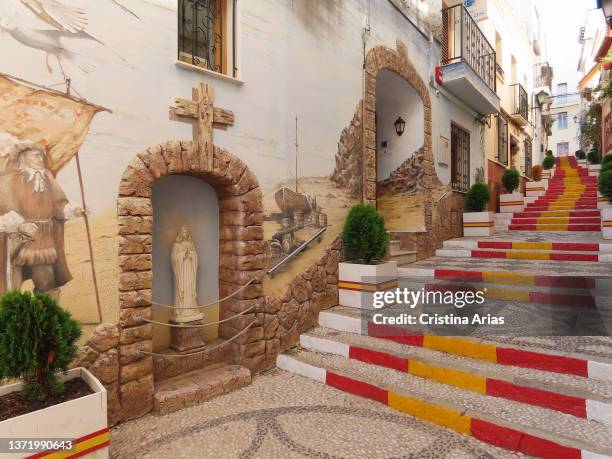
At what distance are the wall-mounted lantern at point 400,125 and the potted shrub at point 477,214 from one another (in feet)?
8.33

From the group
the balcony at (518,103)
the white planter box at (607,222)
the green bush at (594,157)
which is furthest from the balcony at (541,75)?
the white planter box at (607,222)

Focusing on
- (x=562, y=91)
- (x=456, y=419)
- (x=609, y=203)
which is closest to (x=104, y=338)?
(x=456, y=419)

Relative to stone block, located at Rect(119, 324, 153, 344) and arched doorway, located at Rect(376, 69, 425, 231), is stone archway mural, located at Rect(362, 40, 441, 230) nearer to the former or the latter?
arched doorway, located at Rect(376, 69, 425, 231)

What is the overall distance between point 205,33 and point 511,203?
9.45m

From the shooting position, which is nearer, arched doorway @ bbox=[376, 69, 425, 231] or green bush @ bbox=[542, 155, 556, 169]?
arched doorway @ bbox=[376, 69, 425, 231]

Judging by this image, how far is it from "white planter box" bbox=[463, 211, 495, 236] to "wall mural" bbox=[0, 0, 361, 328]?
22.9 feet

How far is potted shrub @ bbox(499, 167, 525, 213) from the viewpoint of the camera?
34.2 feet

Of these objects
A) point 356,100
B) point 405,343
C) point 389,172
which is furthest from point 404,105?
point 405,343

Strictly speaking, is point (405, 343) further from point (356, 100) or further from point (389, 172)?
point (389, 172)

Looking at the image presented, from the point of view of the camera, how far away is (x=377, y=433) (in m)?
2.86

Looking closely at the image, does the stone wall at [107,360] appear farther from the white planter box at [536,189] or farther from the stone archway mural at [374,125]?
the white planter box at [536,189]

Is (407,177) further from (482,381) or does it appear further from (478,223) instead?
(482,381)

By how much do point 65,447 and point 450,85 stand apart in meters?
8.36

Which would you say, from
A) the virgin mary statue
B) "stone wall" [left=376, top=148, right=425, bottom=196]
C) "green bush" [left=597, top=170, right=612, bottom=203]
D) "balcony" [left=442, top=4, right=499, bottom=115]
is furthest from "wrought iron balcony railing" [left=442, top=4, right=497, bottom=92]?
the virgin mary statue
